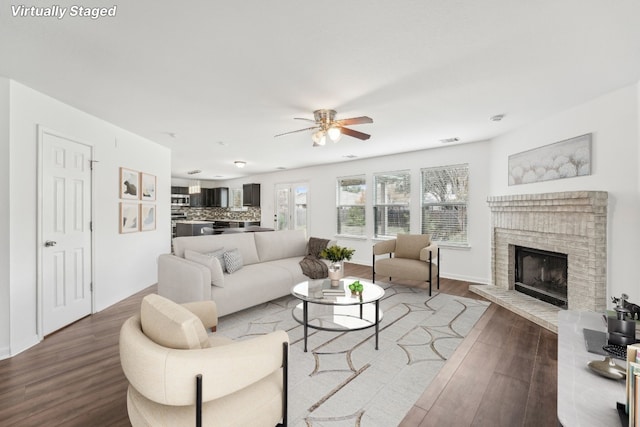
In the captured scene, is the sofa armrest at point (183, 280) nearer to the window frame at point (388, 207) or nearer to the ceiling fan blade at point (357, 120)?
the ceiling fan blade at point (357, 120)

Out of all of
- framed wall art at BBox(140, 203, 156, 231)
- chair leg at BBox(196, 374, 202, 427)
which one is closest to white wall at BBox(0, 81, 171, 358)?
framed wall art at BBox(140, 203, 156, 231)

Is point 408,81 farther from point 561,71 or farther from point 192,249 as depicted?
point 192,249

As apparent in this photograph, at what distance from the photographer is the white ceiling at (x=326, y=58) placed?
1797 mm

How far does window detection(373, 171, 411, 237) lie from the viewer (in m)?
6.26

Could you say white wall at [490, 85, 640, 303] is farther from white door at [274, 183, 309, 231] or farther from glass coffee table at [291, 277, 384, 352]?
white door at [274, 183, 309, 231]

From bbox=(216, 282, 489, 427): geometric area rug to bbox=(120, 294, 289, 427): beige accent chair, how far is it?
0.55m

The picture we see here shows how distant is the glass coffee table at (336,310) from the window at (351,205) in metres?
3.51

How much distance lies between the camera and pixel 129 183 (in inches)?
175

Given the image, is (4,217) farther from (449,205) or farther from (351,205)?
(449,205)

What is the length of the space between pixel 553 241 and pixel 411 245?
194 cm

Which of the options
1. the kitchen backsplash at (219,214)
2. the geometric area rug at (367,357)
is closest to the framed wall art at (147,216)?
the geometric area rug at (367,357)

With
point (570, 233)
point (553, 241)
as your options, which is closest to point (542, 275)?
point (553, 241)

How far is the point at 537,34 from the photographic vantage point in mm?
2002

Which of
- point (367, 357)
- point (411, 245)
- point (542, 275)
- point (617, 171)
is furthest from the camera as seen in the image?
point (411, 245)
